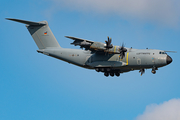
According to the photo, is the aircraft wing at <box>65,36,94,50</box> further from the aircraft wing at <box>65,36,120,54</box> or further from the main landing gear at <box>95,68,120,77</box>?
the main landing gear at <box>95,68,120,77</box>

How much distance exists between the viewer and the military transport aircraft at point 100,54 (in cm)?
2416

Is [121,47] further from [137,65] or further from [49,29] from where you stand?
[49,29]

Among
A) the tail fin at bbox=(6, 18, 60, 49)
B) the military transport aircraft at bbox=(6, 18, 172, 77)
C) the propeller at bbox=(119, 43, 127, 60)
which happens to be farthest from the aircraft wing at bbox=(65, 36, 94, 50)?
A: the tail fin at bbox=(6, 18, 60, 49)

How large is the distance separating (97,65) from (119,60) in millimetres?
2002

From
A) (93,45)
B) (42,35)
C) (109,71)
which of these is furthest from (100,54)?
(42,35)

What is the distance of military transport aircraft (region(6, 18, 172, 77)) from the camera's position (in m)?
24.2

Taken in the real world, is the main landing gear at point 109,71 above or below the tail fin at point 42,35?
below

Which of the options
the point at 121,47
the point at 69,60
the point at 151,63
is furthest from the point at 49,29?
the point at 151,63

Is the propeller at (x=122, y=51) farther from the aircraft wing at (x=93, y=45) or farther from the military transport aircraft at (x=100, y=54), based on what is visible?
the aircraft wing at (x=93, y=45)

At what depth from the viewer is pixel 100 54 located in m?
25.4

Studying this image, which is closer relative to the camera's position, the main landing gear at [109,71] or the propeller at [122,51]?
the propeller at [122,51]

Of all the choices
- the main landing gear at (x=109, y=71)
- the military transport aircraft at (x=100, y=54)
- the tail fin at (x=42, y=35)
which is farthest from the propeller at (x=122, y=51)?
the tail fin at (x=42, y=35)

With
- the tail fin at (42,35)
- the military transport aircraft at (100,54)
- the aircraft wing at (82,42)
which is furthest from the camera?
the tail fin at (42,35)

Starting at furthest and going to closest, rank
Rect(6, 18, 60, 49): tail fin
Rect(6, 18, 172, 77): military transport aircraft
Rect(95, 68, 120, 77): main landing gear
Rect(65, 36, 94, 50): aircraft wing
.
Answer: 1. Rect(6, 18, 60, 49): tail fin
2. Rect(95, 68, 120, 77): main landing gear
3. Rect(6, 18, 172, 77): military transport aircraft
4. Rect(65, 36, 94, 50): aircraft wing
